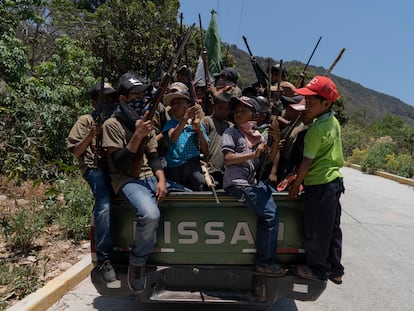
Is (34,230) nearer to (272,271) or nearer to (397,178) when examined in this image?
(272,271)

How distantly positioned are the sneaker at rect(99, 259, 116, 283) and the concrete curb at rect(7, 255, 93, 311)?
35.5 inches

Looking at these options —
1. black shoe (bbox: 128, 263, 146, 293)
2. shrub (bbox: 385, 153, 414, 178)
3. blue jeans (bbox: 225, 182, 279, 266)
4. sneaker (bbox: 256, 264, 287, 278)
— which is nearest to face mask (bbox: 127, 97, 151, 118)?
blue jeans (bbox: 225, 182, 279, 266)

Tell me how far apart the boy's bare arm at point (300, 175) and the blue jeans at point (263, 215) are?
0.16 metres

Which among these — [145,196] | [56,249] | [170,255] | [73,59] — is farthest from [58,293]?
[73,59]

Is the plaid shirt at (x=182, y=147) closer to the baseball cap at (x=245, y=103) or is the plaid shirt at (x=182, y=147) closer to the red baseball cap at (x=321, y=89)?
the baseball cap at (x=245, y=103)

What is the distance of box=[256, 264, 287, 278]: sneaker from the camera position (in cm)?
322

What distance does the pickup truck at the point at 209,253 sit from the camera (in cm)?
329

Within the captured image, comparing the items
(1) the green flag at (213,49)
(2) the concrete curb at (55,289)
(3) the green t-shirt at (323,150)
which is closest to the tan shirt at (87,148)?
(2) the concrete curb at (55,289)

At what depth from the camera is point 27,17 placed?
6.68m

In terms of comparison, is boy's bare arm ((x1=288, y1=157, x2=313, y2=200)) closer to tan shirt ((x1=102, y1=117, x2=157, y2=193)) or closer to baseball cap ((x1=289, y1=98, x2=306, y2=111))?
baseball cap ((x1=289, y1=98, x2=306, y2=111))

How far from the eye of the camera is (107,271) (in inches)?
128

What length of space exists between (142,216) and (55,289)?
1614mm

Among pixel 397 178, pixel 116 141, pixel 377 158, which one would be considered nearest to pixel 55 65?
pixel 116 141

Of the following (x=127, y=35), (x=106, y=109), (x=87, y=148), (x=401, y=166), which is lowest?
(x=401, y=166)
